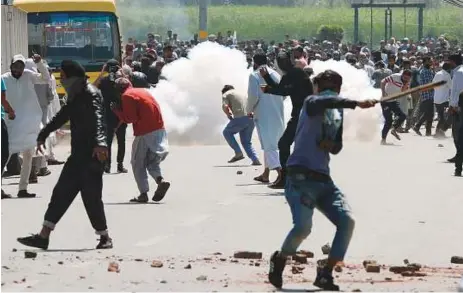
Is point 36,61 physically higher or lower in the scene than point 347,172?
higher

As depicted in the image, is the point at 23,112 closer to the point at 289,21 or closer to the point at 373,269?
the point at 373,269

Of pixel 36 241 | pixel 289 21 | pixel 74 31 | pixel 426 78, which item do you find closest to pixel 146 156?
pixel 36 241

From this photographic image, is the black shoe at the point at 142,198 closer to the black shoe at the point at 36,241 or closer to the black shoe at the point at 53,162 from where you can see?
the black shoe at the point at 36,241

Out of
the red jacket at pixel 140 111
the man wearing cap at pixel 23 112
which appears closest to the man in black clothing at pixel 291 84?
the red jacket at pixel 140 111

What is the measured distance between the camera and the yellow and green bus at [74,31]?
31.6m

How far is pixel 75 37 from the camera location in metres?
31.9

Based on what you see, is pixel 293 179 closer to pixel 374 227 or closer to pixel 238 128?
pixel 374 227

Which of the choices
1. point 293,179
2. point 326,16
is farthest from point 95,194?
point 326,16

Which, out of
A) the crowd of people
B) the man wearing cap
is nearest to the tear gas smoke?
the crowd of people

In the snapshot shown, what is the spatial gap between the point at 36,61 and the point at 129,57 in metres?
12.8

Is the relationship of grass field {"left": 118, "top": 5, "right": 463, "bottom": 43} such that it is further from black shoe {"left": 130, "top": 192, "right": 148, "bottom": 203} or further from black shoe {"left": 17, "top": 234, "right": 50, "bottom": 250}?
black shoe {"left": 17, "top": 234, "right": 50, "bottom": 250}

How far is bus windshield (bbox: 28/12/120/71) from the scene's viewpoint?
3158cm

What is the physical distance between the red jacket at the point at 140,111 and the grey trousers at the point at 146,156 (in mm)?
83

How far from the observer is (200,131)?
26.9 m
